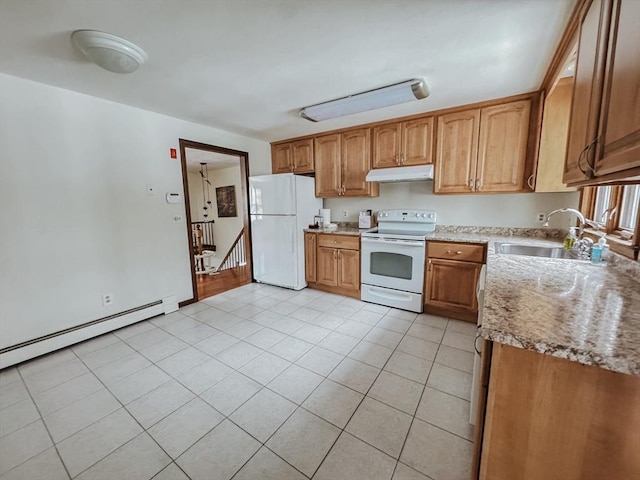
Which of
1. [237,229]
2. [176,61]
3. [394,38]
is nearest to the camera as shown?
[394,38]

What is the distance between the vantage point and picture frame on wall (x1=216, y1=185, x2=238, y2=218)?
6.52 m

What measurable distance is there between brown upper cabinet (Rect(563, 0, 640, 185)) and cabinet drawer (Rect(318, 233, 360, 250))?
220cm

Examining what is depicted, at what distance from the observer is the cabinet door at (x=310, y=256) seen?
12.2 feet

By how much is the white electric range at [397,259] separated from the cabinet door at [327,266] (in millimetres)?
435

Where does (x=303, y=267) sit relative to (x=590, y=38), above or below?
below

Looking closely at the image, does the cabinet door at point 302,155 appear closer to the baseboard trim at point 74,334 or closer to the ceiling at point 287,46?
the ceiling at point 287,46

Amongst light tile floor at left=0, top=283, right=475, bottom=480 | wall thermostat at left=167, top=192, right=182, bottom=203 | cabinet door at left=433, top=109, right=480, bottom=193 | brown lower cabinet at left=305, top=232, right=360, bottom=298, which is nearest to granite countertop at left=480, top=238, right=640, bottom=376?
light tile floor at left=0, top=283, right=475, bottom=480

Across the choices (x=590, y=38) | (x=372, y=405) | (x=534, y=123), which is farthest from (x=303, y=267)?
Result: (x=590, y=38)

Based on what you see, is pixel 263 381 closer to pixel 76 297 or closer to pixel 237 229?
pixel 76 297

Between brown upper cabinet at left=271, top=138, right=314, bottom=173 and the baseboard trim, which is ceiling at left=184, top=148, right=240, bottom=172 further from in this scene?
the baseboard trim

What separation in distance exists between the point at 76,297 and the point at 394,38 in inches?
132

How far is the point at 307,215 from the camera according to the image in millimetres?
3822

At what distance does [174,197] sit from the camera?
3047 millimetres

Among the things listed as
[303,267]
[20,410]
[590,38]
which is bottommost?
[20,410]
